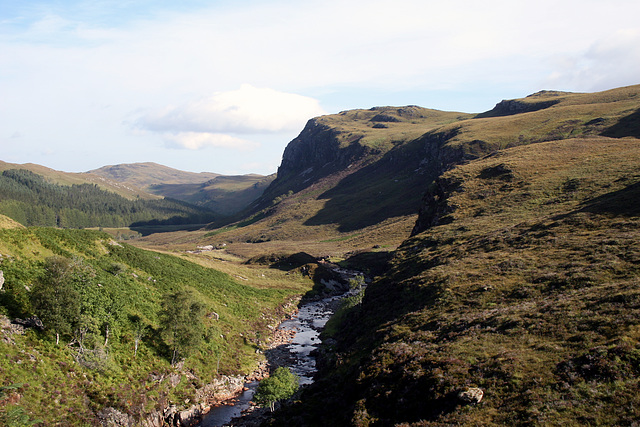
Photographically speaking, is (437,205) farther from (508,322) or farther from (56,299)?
(56,299)

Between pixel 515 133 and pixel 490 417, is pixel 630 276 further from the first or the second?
pixel 515 133

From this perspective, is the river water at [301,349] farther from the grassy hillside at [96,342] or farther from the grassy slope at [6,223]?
the grassy slope at [6,223]

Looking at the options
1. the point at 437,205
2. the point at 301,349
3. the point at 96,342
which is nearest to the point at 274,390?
the point at 96,342

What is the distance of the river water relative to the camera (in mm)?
39878

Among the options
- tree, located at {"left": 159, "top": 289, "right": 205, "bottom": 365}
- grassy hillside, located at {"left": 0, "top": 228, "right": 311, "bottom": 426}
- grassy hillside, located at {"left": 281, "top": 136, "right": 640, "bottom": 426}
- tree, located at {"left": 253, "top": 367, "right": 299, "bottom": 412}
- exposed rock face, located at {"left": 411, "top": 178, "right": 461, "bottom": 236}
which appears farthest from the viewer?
exposed rock face, located at {"left": 411, "top": 178, "right": 461, "bottom": 236}

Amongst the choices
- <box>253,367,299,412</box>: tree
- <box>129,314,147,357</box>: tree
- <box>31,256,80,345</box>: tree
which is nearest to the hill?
<box>253,367,299,412</box>: tree

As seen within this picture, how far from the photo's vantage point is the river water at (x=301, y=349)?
3988 centimetres

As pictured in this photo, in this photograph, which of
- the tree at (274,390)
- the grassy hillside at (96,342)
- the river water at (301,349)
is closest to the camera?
the grassy hillside at (96,342)

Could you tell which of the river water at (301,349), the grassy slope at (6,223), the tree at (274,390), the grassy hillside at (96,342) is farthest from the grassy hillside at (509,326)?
the grassy slope at (6,223)

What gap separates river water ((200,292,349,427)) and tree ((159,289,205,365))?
25.5 feet

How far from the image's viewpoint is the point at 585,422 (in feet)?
57.1

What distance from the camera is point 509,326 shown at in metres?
30.5

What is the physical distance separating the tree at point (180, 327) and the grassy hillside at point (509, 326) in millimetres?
15854

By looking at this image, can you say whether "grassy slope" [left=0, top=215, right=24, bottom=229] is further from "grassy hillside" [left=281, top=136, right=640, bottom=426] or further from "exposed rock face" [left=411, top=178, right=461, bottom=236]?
"exposed rock face" [left=411, top=178, right=461, bottom=236]
